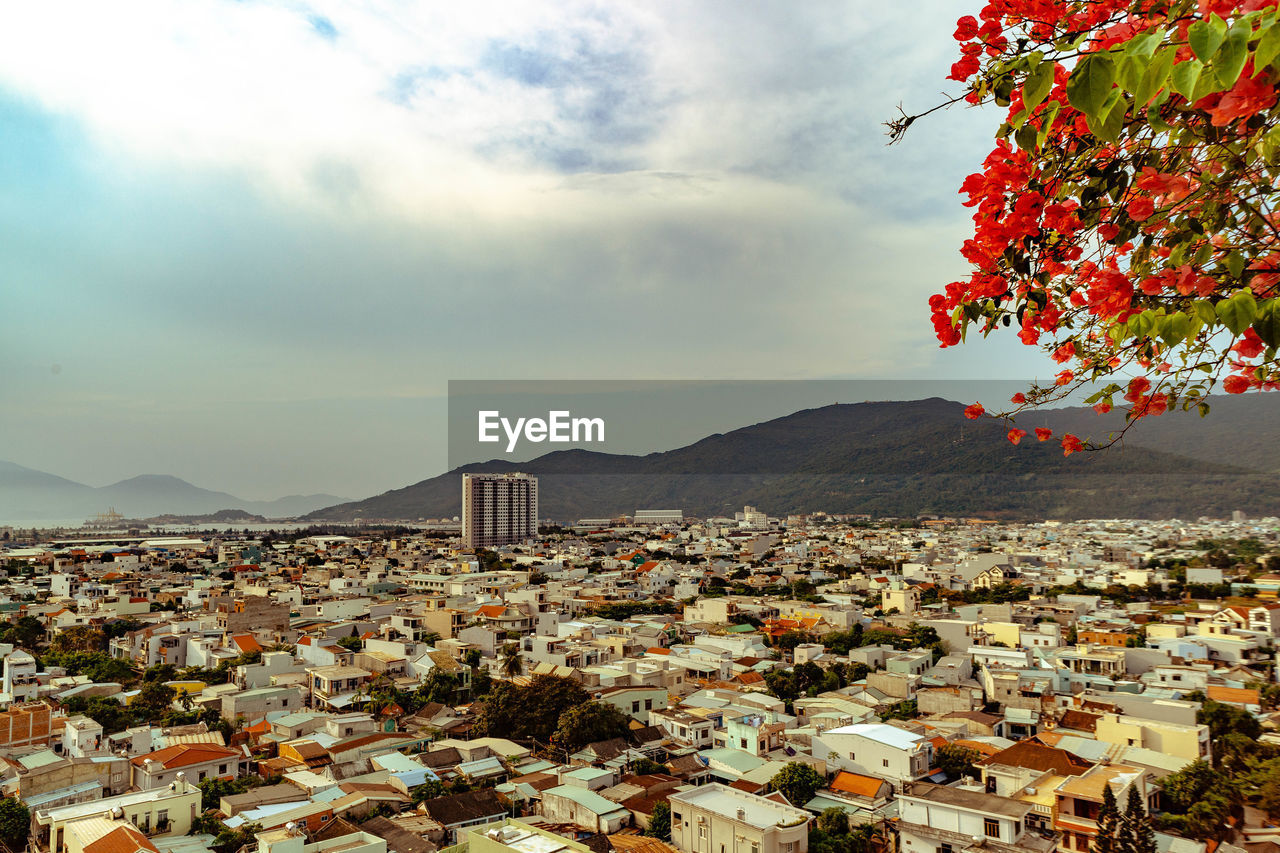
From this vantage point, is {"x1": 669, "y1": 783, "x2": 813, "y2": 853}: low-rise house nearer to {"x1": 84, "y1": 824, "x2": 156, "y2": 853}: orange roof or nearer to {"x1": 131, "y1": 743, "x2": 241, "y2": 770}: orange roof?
{"x1": 84, "y1": 824, "x2": 156, "y2": 853}: orange roof

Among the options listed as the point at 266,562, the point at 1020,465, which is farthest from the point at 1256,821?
the point at 1020,465

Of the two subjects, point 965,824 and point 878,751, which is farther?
point 878,751

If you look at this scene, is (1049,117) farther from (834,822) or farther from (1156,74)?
(834,822)

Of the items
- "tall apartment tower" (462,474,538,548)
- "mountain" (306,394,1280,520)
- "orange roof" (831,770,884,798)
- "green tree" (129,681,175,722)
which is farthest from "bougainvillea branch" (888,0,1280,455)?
"tall apartment tower" (462,474,538,548)

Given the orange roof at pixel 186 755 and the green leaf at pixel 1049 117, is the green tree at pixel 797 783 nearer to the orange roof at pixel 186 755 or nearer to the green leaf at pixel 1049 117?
the orange roof at pixel 186 755

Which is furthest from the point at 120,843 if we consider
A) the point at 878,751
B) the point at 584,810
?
the point at 878,751

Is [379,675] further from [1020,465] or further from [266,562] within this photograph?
[1020,465]
